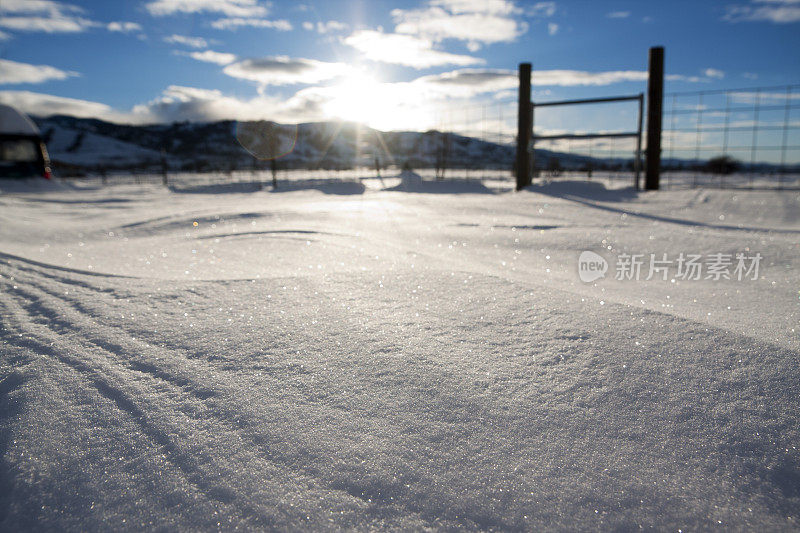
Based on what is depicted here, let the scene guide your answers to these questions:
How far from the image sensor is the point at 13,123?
1236 centimetres

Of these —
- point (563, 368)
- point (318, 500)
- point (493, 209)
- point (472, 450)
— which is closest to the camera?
point (318, 500)

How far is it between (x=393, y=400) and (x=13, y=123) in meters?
16.7

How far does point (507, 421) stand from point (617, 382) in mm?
356

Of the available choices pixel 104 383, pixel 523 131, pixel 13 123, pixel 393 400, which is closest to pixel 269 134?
pixel 13 123

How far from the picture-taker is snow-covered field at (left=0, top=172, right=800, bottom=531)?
772 millimetres

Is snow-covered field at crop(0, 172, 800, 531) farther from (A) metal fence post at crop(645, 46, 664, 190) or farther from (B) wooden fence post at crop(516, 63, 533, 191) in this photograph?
(B) wooden fence post at crop(516, 63, 533, 191)

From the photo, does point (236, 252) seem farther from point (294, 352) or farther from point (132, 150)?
point (132, 150)

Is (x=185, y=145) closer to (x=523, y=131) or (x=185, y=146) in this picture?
(x=185, y=146)

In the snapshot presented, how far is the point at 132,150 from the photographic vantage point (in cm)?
6988

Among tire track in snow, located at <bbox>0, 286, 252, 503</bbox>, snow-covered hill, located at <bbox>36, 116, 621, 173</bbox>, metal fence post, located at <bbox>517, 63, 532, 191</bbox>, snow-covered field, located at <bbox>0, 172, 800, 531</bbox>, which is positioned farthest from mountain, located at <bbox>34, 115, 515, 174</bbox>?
tire track in snow, located at <bbox>0, 286, 252, 503</bbox>

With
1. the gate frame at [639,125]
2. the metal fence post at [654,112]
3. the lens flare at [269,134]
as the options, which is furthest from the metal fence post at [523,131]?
the lens flare at [269,134]

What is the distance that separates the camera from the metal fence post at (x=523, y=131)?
8297 millimetres

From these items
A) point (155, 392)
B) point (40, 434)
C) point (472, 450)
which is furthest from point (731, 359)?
point (40, 434)

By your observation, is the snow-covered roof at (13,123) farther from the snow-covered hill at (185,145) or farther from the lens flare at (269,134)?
the snow-covered hill at (185,145)
